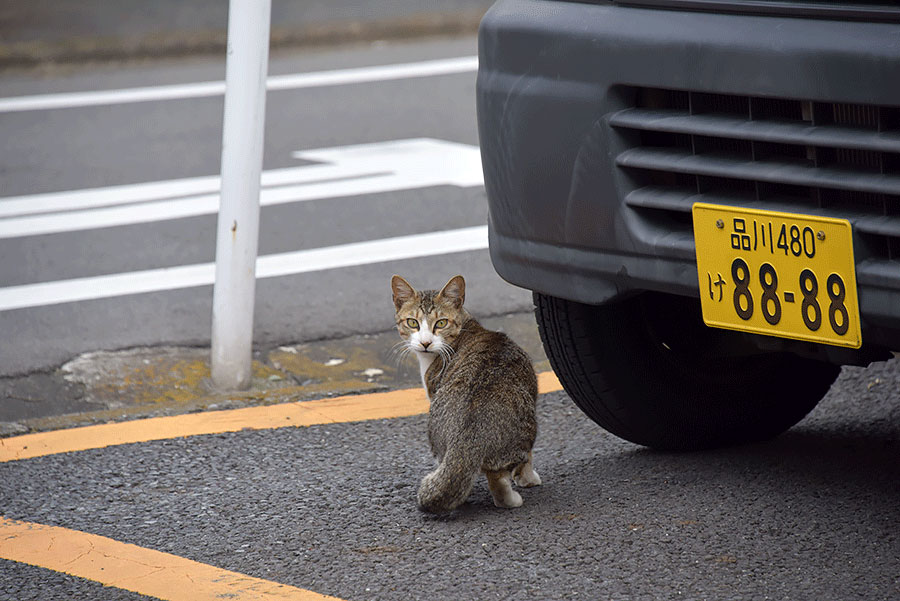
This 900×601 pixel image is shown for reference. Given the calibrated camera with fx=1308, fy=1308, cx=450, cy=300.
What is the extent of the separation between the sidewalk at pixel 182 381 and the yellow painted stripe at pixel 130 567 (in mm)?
911

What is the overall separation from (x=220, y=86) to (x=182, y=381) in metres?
5.39

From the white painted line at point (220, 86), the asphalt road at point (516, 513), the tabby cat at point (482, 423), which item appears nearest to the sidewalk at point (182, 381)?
the asphalt road at point (516, 513)

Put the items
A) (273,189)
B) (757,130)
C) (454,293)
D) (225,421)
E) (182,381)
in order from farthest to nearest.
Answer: (273,189)
(182,381)
(225,421)
(454,293)
(757,130)

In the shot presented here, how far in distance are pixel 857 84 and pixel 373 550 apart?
1.51 m

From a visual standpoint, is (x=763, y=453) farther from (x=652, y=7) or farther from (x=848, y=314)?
(x=652, y=7)

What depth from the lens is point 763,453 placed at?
3.61 meters

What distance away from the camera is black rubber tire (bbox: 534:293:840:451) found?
11.0 feet

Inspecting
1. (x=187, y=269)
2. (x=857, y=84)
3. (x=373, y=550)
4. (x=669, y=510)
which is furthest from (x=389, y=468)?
(x=187, y=269)

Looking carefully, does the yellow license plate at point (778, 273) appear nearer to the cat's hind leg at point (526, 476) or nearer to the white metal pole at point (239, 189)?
the cat's hind leg at point (526, 476)

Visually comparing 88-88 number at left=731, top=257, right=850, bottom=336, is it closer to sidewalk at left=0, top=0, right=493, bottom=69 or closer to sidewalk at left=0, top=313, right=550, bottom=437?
sidewalk at left=0, top=313, right=550, bottom=437

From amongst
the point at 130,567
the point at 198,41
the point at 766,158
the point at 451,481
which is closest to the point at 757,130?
the point at 766,158

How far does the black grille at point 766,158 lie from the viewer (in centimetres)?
244

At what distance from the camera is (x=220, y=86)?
9609mm

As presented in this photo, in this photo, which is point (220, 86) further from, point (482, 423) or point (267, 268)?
point (482, 423)
